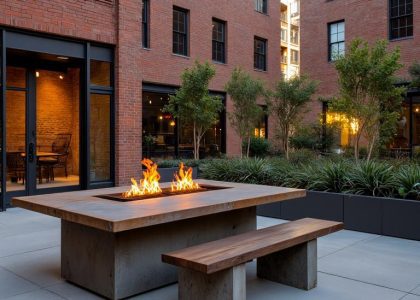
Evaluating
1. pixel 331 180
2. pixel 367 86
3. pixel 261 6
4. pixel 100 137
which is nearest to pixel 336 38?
pixel 261 6

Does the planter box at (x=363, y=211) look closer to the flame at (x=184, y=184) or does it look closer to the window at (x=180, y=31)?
the flame at (x=184, y=184)

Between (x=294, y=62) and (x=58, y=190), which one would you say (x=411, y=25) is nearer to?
(x=58, y=190)

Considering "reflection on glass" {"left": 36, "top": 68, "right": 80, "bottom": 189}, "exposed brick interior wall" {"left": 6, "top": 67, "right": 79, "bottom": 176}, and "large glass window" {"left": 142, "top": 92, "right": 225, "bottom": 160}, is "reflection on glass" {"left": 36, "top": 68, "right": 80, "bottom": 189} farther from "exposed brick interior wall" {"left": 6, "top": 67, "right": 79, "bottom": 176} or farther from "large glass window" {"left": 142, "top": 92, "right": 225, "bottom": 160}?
"large glass window" {"left": 142, "top": 92, "right": 225, "bottom": 160}

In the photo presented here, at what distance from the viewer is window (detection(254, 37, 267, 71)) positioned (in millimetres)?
22719

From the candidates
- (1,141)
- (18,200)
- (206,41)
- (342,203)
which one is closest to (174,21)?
(206,41)

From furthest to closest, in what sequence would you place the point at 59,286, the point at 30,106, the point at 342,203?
the point at 30,106
the point at 342,203
the point at 59,286

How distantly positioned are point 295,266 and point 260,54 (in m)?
19.3

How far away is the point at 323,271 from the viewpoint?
532 cm

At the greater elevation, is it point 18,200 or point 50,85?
point 50,85

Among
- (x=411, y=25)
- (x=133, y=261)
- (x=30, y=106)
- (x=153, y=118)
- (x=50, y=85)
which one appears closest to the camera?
(x=133, y=261)

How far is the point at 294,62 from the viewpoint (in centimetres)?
5669

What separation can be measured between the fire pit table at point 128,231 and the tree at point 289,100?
10.6 metres

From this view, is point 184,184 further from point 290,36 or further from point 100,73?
point 290,36

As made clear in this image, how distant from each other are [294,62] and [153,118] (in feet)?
140
